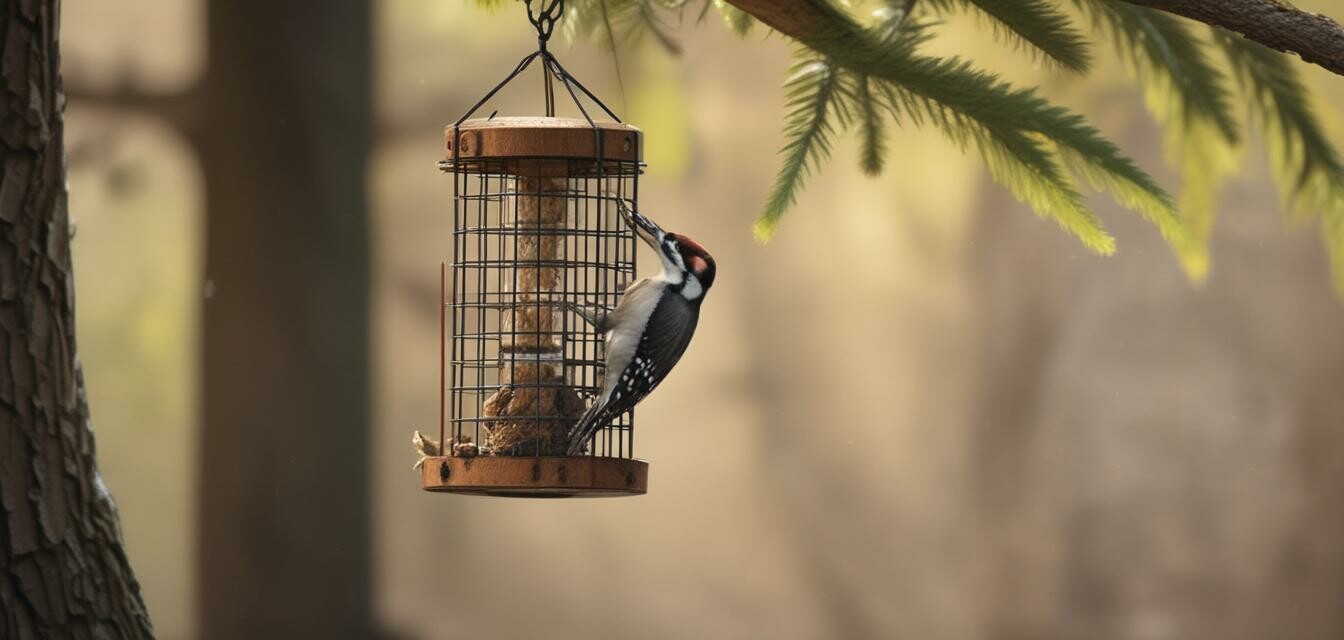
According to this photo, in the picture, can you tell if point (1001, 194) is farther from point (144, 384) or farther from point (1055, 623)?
point (144, 384)

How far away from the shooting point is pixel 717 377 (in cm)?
597

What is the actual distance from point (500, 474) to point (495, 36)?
335cm

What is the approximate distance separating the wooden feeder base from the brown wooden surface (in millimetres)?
578

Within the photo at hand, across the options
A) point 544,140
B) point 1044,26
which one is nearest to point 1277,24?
point 1044,26

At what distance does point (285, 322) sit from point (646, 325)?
3197 millimetres

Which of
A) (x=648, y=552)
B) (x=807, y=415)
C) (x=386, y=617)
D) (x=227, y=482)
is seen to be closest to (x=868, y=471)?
(x=807, y=415)

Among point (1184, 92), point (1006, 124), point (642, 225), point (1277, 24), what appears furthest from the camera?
point (1184, 92)

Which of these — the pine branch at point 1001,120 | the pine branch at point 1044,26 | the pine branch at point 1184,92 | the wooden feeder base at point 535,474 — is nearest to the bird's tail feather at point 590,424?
the wooden feeder base at point 535,474

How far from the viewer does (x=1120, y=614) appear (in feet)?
19.2

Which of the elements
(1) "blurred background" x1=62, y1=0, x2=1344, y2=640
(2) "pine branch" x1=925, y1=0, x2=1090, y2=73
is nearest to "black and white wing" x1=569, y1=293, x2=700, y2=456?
(2) "pine branch" x1=925, y1=0, x2=1090, y2=73

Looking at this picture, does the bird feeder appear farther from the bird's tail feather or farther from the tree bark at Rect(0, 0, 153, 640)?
the tree bark at Rect(0, 0, 153, 640)

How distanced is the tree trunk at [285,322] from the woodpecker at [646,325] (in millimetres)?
2888

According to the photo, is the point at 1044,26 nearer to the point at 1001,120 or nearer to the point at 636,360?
the point at 1001,120

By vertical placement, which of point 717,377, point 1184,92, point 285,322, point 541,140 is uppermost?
point 1184,92
